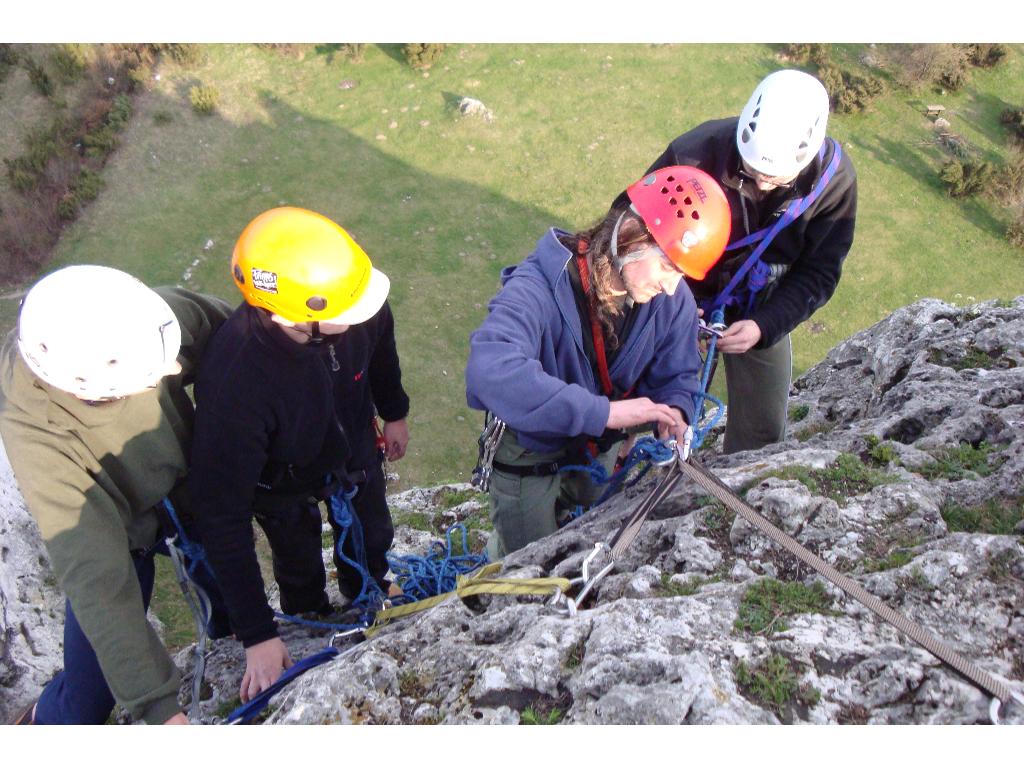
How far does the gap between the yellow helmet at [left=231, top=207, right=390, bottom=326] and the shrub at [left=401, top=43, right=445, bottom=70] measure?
1455 centimetres

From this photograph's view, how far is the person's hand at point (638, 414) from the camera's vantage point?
306 cm

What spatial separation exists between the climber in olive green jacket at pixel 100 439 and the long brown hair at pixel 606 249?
182cm

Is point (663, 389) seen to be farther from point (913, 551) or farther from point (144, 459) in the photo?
point (144, 459)

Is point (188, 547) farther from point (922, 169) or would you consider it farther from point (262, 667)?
point (922, 169)

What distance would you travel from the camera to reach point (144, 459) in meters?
3.02

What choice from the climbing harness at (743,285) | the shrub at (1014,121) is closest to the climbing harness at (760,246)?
the climbing harness at (743,285)

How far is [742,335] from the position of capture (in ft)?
13.7

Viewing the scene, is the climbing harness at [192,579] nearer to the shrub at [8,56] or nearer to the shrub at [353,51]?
the shrub at [353,51]

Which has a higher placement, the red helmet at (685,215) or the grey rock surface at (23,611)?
the red helmet at (685,215)

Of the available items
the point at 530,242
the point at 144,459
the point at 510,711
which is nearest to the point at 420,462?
the point at 530,242

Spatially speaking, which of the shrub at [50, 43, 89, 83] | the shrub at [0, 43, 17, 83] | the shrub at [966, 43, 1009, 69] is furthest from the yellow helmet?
the shrub at [966, 43, 1009, 69]

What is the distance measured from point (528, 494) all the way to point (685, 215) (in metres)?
1.70

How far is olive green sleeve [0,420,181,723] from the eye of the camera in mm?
2660

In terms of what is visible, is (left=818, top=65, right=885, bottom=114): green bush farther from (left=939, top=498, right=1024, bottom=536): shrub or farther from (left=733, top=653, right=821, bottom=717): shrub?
(left=733, top=653, right=821, bottom=717): shrub
